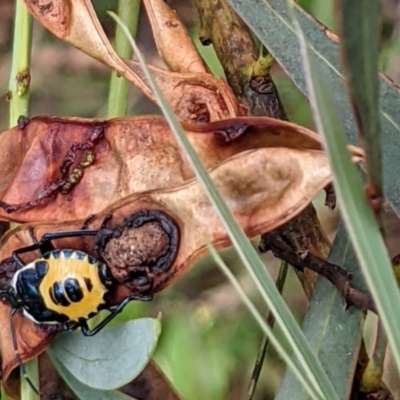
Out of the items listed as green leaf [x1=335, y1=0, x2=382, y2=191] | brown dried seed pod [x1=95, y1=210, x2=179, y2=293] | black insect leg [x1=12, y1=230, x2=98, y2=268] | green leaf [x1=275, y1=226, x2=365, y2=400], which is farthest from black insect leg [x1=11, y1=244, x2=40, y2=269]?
green leaf [x1=335, y1=0, x2=382, y2=191]

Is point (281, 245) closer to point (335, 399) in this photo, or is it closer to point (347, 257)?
point (347, 257)

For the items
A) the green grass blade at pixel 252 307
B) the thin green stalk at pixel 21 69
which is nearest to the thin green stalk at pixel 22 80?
the thin green stalk at pixel 21 69

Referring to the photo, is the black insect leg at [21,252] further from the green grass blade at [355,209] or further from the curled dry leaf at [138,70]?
the green grass blade at [355,209]

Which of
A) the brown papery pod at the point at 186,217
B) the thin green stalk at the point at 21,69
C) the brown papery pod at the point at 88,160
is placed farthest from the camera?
the thin green stalk at the point at 21,69

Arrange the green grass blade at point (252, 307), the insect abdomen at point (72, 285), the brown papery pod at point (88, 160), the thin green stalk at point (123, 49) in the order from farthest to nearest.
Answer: the thin green stalk at point (123, 49), the insect abdomen at point (72, 285), the brown papery pod at point (88, 160), the green grass blade at point (252, 307)

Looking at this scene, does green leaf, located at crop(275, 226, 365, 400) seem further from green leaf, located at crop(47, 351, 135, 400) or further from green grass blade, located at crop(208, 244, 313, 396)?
green leaf, located at crop(47, 351, 135, 400)

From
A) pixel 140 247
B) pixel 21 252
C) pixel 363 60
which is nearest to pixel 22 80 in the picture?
pixel 21 252

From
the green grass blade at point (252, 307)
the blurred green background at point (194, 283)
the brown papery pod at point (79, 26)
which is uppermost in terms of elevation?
the brown papery pod at point (79, 26)
